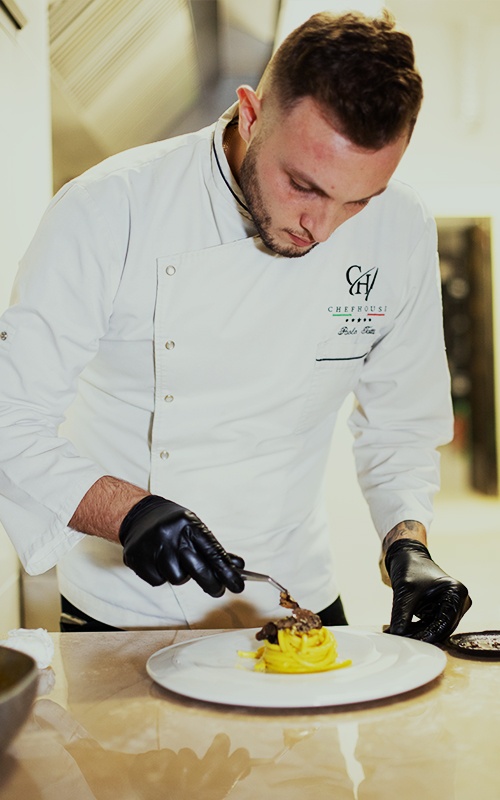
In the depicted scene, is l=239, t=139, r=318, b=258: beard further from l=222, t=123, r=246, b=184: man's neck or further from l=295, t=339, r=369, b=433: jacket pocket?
l=295, t=339, r=369, b=433: jacket pocket

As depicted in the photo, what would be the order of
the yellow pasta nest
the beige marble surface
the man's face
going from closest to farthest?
the beige marble surface
the yellow pasta nest
the man's face

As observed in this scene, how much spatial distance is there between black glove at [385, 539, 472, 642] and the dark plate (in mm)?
25

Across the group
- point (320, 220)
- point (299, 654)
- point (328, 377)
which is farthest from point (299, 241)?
point (299, 654)

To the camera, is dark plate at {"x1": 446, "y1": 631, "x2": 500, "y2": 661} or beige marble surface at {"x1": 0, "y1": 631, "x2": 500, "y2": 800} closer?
beige marble surface at {"x1": 0, "y1": 631, "x2": 500, "y2": 800}

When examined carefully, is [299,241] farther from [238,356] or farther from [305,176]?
[238,356]

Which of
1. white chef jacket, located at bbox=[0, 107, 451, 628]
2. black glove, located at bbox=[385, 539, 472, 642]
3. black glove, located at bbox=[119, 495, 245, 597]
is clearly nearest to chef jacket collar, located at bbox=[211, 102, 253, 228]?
white chef jacket, located at bbox=[0, 107, 451, 628]

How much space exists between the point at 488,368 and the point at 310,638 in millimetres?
4307

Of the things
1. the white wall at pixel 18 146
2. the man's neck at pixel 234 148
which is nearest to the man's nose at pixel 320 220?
the man's neck at pixel 234 148

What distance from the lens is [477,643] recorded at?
1097 millimetres

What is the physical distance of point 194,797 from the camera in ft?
2.26

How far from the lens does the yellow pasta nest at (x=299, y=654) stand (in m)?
0.97

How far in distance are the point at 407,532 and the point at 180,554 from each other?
21.6 inches

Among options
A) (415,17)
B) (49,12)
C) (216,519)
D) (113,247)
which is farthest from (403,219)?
(415,17)

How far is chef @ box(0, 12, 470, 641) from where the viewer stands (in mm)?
1096
